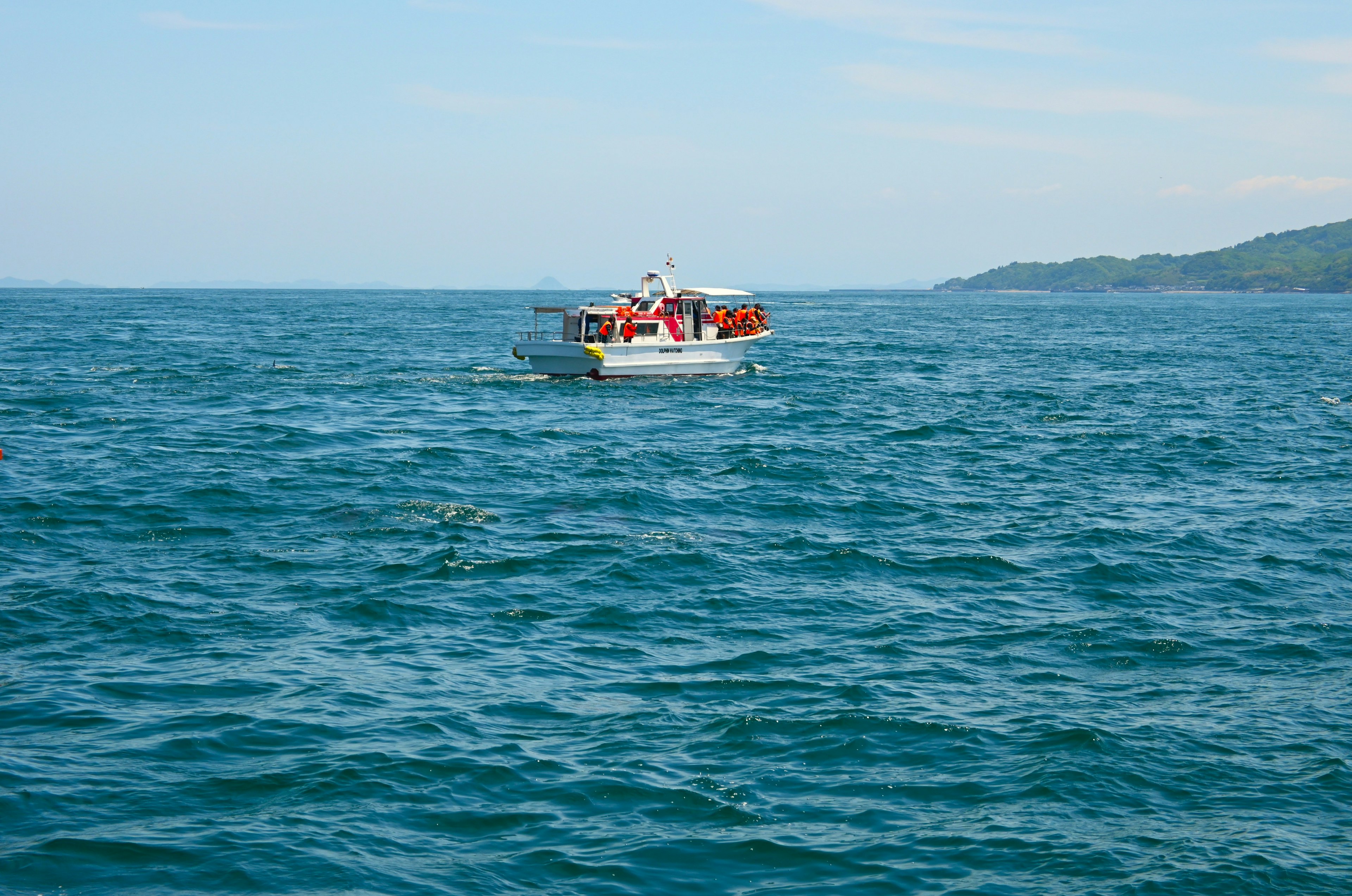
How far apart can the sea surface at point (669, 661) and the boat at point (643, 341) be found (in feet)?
45.9

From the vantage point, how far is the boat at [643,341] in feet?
156

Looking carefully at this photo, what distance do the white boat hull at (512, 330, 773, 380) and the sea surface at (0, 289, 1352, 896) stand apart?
45.5 ft

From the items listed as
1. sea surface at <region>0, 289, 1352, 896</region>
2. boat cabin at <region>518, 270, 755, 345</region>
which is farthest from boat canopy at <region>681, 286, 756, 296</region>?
sea surface at <region>0, 289, 1352, 896</region>

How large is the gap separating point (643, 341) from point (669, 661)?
112ft

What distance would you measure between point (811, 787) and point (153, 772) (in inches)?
265

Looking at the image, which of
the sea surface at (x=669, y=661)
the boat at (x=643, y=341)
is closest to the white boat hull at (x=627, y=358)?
the boat at (x=643, y=341)

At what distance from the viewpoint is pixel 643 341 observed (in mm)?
48062

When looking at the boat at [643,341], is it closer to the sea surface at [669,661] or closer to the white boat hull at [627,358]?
the white boat hull at [627,358]

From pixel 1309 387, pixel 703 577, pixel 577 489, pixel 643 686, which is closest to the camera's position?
pixel 643 686

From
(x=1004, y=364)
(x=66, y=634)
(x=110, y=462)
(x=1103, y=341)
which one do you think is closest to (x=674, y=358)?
(x=1004, y=364)

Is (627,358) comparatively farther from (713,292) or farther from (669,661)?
(669,661)

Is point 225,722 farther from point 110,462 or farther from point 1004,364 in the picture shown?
point 1004,364

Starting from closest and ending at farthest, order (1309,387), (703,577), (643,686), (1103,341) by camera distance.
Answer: (643,686), (703,577), (1309,387), (1103,341)

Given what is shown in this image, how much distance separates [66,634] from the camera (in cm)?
1520
